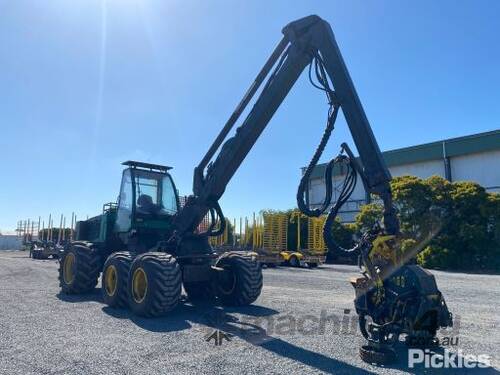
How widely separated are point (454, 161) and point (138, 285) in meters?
35.1

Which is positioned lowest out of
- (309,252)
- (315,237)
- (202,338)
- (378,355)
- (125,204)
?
(202,338)

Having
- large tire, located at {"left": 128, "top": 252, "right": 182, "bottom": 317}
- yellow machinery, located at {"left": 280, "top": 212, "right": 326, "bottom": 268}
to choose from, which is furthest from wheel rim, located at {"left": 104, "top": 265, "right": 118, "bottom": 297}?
yellow machinery, located at {"left": 280, "top": 212, "right": 326, "bottom": 268}

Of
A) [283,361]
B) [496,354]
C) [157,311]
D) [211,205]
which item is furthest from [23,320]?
[496,354]

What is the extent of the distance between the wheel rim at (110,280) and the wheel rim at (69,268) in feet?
7.83

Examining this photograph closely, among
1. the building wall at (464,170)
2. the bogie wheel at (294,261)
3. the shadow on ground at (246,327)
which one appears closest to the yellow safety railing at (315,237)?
the bogie wheel at (294,261)

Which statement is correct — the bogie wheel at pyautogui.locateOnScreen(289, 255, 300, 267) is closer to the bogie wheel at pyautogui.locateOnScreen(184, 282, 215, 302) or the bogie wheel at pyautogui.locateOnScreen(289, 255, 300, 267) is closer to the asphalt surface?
the asphalt surface

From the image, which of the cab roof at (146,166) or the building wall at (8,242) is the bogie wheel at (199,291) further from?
the building wall at (8,242)

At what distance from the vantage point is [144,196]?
453 inches

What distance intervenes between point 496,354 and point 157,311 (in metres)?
5.65

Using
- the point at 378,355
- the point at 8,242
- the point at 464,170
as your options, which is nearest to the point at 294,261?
the point at 464,170

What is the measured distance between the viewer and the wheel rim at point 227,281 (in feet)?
33.9

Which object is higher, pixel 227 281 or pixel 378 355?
pixel 227 281

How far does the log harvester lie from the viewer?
6.02 m

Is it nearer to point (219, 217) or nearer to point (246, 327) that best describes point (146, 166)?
point (219, 217)
